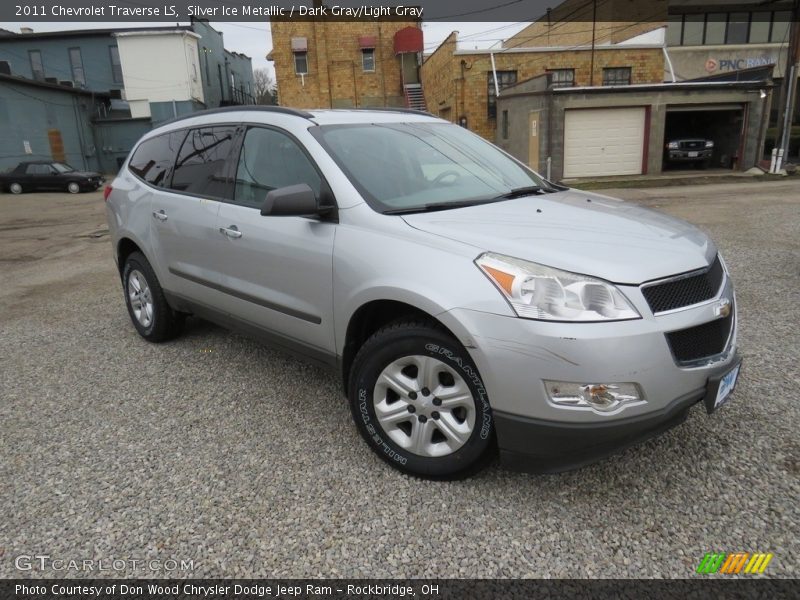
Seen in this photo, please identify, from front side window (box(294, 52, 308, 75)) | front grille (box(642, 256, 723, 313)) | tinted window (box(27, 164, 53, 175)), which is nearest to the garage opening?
front side window (box(294, 52, 308, 75))

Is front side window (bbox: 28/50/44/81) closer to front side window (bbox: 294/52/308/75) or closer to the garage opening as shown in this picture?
front side window (bbox: 294/52/308/75)

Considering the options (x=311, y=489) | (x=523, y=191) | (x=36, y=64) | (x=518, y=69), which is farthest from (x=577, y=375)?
(x=36, y=64)

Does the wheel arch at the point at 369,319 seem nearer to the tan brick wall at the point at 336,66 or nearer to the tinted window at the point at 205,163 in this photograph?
the tinted window at the point at 205,163

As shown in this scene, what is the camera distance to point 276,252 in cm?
331

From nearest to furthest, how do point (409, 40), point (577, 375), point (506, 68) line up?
1. point (577, 375)
2. point (506, 68)
3. point (409, 40)

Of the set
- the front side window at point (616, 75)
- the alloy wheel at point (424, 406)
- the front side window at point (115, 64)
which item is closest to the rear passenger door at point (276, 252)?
the alloy wheel at point (424, 406)

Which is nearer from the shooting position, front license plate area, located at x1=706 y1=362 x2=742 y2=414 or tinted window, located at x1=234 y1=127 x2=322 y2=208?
front license plate area, located at x1=706 y1=362 x2=742 y2=414

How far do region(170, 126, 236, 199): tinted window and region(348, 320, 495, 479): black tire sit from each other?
5.40 feet

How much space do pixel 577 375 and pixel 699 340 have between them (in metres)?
0.63

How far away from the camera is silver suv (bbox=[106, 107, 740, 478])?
2.33 meters

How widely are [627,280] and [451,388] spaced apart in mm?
878

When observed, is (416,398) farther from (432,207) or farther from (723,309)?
(723,309)

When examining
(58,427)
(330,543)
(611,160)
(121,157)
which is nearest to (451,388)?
(330,543)

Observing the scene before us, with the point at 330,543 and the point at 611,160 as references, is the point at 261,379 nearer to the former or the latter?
the point at 330,543
